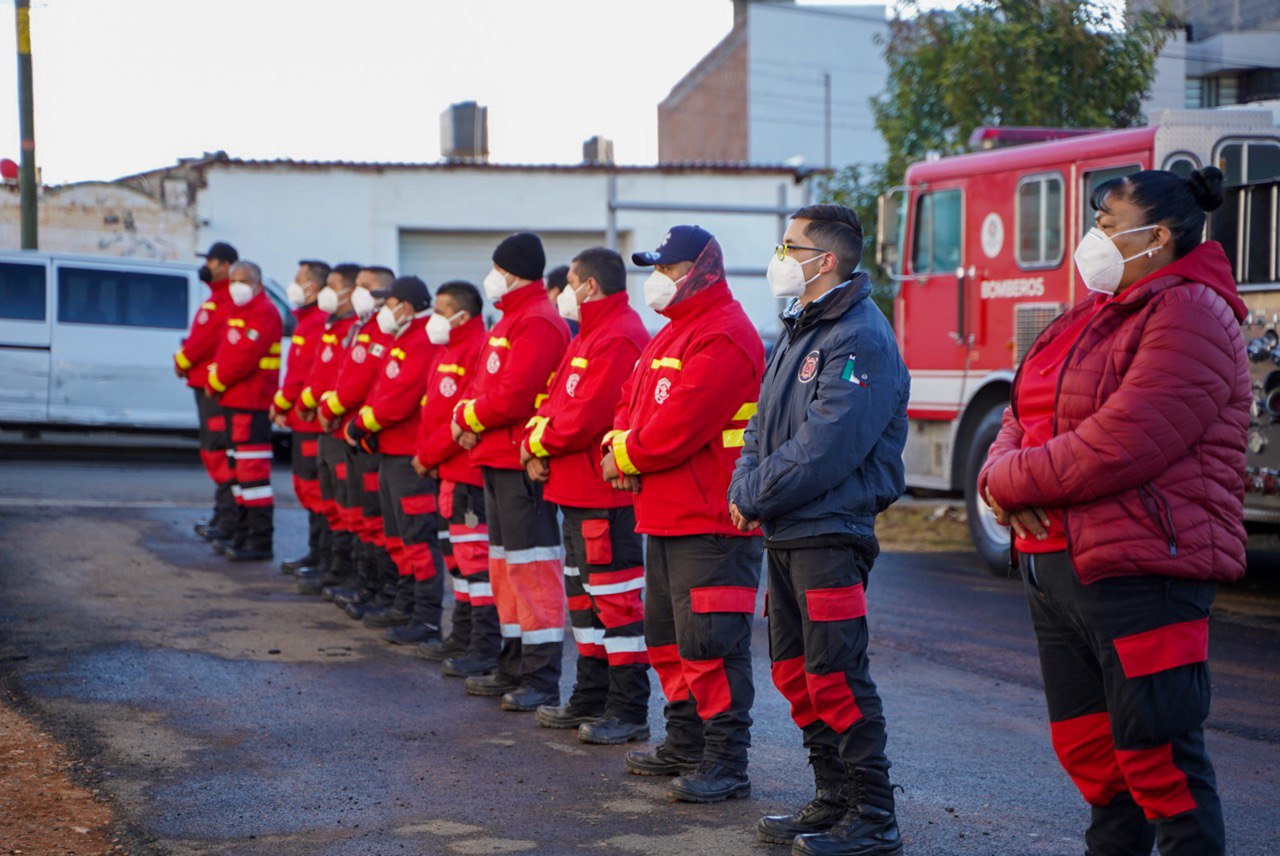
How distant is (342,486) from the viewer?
9.38m

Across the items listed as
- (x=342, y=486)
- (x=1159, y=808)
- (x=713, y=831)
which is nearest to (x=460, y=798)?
(x=713, y=831)

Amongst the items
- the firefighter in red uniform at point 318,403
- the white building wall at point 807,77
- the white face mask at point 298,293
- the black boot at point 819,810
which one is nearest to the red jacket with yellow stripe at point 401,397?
the firefighter in red uniform at point 318,403

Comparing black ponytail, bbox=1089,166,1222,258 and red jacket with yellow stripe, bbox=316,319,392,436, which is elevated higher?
black ponytail, bbox=1089,166,1222,258

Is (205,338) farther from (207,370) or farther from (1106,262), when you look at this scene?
Result: (1106,262)

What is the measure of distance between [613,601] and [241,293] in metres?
6.02

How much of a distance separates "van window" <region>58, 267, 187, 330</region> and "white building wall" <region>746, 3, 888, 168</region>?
93.1ft

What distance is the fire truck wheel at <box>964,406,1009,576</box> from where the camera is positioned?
35.6ft

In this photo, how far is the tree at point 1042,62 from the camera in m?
16.7

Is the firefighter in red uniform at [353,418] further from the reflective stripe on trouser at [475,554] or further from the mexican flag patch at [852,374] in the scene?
the mexican flag patch at [852,374]

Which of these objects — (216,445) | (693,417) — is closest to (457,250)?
(216,445)

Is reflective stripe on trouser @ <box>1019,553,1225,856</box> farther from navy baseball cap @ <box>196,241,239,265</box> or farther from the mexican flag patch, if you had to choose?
navy baseball cap @ <box>196,241,239,265</box>

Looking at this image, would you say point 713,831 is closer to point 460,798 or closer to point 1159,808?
point 460,798

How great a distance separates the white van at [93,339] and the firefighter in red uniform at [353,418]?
774cm

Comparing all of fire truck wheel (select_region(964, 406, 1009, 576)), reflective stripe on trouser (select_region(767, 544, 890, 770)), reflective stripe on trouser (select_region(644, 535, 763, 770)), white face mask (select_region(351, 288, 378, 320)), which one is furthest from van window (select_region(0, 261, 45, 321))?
reflective stripe on trouser (select_region(767, 544, 890, 770))
